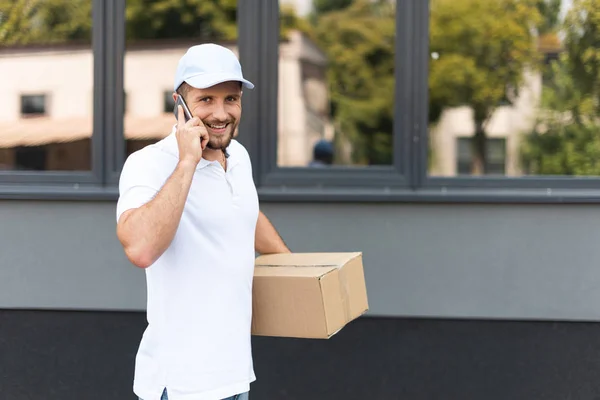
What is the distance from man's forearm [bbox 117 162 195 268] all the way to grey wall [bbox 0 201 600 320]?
1.83 metres

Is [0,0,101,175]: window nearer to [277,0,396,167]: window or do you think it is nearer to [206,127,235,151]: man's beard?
[277,0,396,167]: window

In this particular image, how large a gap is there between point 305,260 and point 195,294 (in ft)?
1.74

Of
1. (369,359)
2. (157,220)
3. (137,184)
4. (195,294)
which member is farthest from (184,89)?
(369,359)

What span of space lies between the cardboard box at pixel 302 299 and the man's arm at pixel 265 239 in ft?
0.58

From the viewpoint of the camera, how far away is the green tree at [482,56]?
4.05 metres

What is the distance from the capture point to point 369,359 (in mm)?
3893

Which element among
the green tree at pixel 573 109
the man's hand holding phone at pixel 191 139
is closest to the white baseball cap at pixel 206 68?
the man's hand holding phone at pixel 191 139

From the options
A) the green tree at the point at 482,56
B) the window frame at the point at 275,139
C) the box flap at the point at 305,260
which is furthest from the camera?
the green tree at the point at 482,56

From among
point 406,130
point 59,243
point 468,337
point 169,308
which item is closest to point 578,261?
point 468,337

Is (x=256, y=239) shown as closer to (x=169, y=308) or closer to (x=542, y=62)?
(x=169, y=308)

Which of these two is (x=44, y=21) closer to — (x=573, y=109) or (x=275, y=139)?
(x=275, y=139)

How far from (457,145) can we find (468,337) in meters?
1.04

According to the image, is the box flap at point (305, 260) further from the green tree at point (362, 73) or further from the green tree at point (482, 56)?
the green tree at point (482, 56)

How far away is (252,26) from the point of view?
397 cm
